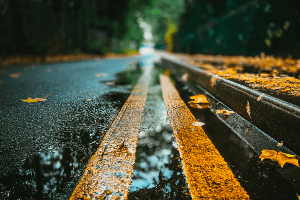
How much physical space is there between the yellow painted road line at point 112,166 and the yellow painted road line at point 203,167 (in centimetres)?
37

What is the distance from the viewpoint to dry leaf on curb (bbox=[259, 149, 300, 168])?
1.47 m

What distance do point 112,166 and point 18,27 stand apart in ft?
41.5

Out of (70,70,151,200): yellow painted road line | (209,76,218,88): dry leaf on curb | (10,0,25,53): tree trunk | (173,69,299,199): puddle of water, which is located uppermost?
(10,0,25,53): tree trunk

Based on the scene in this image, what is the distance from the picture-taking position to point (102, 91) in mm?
3861

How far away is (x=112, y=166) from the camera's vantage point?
1.42 meters

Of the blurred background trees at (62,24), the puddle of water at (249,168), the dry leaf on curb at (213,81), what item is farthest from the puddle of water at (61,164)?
the blurred background trees at (62,24)

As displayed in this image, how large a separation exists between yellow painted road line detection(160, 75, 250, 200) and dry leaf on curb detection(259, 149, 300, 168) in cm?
33

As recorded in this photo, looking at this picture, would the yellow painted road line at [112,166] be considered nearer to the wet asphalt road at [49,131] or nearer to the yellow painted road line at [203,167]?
the wet asphalt road at [49,131]

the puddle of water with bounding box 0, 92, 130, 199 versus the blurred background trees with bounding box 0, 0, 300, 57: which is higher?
the blurred background trees with bounding box 0, 0, 300, 57

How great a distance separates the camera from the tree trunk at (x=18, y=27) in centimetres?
1110

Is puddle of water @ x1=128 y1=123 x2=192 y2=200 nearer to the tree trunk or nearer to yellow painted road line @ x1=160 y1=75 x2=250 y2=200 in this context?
yellow painted road line @ x1=160 y1=75 x2=250 y2=200

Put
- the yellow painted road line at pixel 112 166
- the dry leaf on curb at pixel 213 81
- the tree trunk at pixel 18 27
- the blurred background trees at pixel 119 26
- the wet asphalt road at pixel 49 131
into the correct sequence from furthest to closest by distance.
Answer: the tree trunk at pixel 18 27 < the blurred background trees at pixel 119 26 < the dry leaf on curb at pixel 213 81 < the wet asphalt road at pixel 49 131 < the yellow painted road line at pixel 112 166

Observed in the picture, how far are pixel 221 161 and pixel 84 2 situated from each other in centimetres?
1944

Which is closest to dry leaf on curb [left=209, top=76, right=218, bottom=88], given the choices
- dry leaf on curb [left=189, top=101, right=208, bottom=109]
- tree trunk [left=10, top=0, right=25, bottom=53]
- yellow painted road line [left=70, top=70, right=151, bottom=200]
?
dry leaf on curb [left=189, top=101, right=208, bottom=109]
